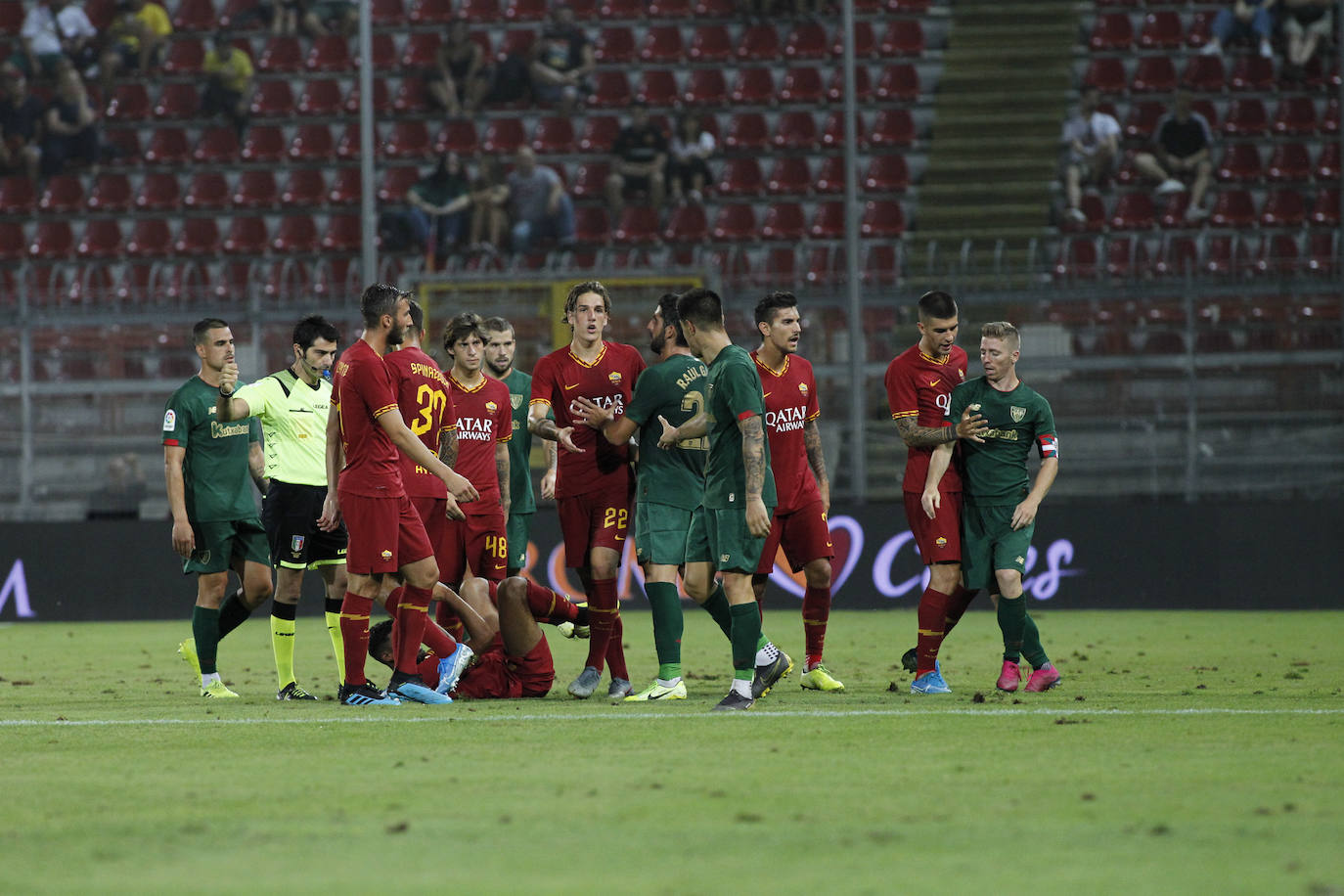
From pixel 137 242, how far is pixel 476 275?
8.17 m

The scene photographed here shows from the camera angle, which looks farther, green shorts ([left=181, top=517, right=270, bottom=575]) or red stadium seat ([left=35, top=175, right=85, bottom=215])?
red stadium seat ([left=35, top=175, right=85, bottom=215])

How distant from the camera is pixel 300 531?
32.1ft

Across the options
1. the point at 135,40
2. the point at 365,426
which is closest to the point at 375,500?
the point at 365,426

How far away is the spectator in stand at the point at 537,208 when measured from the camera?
21406 mm

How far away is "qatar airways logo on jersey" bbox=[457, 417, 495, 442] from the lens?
382 inches

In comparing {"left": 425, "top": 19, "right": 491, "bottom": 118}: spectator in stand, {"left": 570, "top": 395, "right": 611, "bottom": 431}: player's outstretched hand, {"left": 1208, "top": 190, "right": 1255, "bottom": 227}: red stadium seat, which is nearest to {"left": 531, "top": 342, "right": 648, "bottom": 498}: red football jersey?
{"left": 570, "top": 395, "right": 611, "bottom": 431}: player's outstretched hand

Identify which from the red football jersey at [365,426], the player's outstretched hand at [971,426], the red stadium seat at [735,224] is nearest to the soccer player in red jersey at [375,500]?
the red football jersey at [365,426]

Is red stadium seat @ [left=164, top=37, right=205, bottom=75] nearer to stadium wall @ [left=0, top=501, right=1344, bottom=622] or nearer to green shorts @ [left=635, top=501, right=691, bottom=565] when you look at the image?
stadium wall @ [left=0, top=501, right=1344, bottom=622]

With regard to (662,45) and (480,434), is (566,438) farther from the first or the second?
(662,45)

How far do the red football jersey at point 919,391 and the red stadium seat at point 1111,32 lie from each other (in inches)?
661

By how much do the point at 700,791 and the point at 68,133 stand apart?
68.8ft

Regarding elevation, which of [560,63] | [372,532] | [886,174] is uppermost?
[560,63]

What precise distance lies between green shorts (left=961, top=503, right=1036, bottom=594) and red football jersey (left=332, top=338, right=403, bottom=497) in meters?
3.03

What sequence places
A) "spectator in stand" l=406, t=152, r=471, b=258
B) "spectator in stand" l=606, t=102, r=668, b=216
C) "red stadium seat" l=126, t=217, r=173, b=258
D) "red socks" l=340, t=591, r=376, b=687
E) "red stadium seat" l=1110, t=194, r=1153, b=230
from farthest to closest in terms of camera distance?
1. "red stadium seat" l=126, t=217, r=173, b=258
2. "spectator in stand" l=606, t=102, r=668, b=216
3. "red stadium seat" l=1110, t=194, r=1153, b=230
4. "spectator in stand" l=406, t=152, r=471, b=258
5. "red socks" l=340, t=591, r=376, b=687
